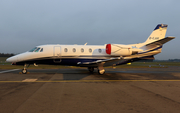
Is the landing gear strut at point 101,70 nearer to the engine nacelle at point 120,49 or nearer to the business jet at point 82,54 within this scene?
the business jet at point 82,54

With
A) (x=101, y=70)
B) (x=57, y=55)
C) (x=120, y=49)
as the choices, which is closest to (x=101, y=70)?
(x=101, y=70)

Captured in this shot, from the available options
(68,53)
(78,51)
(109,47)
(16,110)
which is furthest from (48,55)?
(16,110)

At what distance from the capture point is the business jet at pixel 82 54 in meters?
13.8

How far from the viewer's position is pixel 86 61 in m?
14.7

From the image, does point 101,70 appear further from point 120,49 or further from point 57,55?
point 57,55

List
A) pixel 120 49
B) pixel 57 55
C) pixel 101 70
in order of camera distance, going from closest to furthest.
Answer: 1. pixel 101 70
2. pixel 57 55
3. pixel 120 49

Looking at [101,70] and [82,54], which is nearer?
[101,70]

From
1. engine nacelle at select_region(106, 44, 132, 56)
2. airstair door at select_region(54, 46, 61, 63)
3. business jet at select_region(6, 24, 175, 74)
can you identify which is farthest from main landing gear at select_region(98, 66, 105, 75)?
airstair door at select_region(54, 46, 61, 63)

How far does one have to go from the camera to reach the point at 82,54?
575 inches

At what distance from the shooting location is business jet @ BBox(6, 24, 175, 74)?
13.8 meters

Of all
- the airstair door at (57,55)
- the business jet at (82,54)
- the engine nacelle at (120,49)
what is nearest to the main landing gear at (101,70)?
the business jet at (82,54)

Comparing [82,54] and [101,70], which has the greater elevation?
[82,54]

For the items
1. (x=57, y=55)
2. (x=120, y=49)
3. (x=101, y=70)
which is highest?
(x=120, y=49)

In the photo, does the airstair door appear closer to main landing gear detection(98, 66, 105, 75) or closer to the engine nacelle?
main landing gear detection(98, 66, 105, 75)
